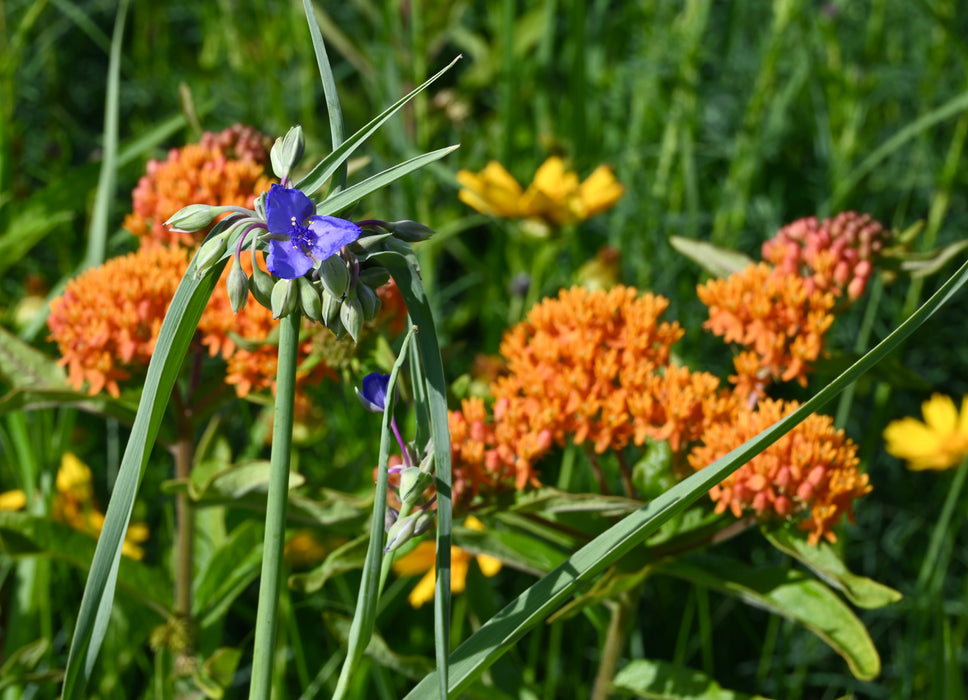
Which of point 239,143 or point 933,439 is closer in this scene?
point 239,143

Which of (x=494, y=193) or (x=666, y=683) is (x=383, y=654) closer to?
(x=666, y=683)

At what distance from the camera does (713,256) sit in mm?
1627

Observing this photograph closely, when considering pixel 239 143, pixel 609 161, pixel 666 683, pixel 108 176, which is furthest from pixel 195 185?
pixel 609 161

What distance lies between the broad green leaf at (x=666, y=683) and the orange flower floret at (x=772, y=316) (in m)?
0.40

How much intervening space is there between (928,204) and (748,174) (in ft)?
2.70

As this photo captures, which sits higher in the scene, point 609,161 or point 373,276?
point 609,161

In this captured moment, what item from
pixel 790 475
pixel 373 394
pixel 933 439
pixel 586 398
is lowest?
pixel 933 439

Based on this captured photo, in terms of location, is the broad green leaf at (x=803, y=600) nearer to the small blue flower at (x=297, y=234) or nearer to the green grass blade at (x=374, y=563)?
the green grass blade at (x=374, y=563)

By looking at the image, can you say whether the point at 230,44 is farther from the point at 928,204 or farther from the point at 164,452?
the point at 928,204

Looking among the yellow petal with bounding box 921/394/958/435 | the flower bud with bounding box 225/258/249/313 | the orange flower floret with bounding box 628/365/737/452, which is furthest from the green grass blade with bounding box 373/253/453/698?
the yellow petal with bounding box 921/394/958/435

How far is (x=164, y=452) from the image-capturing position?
230 centimetres

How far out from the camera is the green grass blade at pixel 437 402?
82 cm

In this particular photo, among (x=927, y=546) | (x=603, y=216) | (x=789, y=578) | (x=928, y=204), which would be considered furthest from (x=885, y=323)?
(x=789, y=578)

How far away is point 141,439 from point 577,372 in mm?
638
